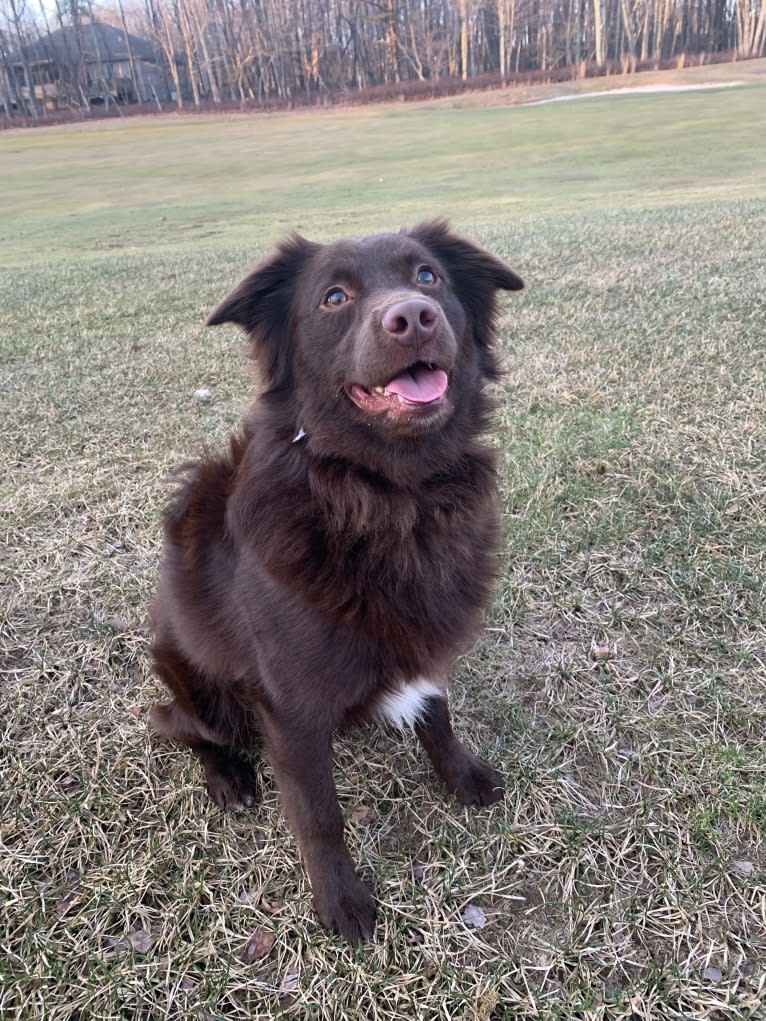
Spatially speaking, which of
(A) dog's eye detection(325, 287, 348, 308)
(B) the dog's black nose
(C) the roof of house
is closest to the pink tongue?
(B) the dog's black nose

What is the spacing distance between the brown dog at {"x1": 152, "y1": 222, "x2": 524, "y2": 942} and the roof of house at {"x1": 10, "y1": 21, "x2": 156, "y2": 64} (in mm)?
64441

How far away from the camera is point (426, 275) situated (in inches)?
79.3

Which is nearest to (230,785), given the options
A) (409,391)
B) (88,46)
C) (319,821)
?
(319,821)

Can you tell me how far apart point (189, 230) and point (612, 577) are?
47.0ft

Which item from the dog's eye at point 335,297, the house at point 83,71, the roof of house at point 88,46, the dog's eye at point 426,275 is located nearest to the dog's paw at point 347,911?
the dog's eye at point 335,297

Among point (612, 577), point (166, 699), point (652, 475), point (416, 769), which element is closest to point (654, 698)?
point (612, 577)

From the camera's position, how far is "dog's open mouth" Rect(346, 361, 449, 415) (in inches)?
67.6

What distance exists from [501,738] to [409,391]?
4.18ft

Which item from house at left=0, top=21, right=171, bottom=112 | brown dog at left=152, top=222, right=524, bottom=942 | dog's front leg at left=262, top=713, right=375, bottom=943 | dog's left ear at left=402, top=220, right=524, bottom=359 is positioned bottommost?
dog's front leg at left=262, top=713, right=375, bottom=943

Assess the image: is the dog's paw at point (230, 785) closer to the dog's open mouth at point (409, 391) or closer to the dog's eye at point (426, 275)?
the dog's open mouth at point (409, 391)

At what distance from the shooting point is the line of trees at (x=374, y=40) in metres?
50.9

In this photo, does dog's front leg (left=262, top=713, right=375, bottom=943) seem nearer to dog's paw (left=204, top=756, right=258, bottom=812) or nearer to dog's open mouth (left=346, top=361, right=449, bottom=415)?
dog's paw (left=204, top=756, right=258, bottom=812)

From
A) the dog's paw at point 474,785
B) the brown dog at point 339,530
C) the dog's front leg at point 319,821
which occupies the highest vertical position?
the brown dog at point 339,530

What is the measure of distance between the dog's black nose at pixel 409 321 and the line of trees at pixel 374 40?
56847mm
